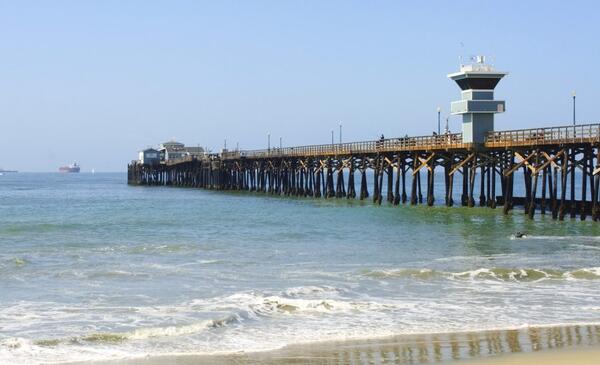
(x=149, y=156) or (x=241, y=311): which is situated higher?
(x=149, y=156)

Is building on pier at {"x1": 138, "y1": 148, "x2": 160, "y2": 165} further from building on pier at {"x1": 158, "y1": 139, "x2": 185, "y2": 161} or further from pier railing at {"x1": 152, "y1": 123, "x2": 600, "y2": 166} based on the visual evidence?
pier railing at {"x1": 152, "y1": 123, "x2": 600, "y2": 166}

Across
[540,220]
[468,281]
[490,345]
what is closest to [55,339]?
[490,345]

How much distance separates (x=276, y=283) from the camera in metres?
19.5

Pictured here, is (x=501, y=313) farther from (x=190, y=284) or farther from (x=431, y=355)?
(x=190, y=284)

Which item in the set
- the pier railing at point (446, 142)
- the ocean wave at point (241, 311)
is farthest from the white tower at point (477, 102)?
the ocean wave at point (241, 311)

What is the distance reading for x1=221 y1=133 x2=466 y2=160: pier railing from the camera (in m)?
43.7

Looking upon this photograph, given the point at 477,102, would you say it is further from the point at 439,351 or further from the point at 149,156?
the point at 149,156

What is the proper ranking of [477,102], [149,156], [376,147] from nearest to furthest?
[477,102] → [376,147] → [149,156]

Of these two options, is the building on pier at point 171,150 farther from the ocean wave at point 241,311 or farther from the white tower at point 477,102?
the ocean wave at point 241,311

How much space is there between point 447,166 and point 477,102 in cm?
451

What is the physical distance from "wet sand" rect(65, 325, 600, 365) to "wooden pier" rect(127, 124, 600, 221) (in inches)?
832

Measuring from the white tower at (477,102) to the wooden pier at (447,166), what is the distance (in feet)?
2.15

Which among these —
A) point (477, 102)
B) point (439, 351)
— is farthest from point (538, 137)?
point (439, 351)

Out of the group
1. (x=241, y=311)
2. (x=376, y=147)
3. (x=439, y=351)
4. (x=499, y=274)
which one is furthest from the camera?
(x=376, y=147)
